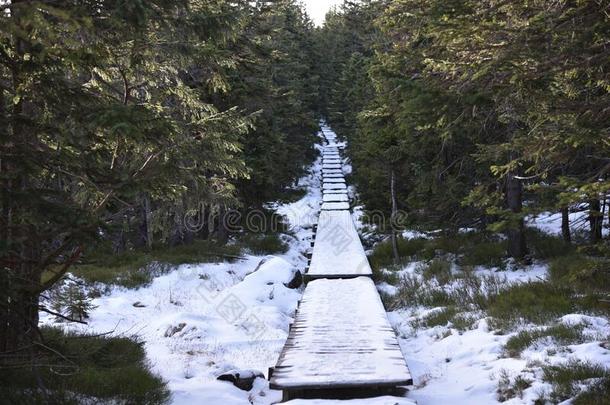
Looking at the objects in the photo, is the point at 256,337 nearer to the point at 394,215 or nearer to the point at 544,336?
the point at 544,336

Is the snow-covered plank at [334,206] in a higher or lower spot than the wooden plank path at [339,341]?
higher

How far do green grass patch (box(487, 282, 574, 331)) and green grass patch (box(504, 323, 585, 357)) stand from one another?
613 mm

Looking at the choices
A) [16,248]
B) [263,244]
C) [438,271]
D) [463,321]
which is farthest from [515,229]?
[16,248]

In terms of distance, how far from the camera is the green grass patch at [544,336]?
23.1ft

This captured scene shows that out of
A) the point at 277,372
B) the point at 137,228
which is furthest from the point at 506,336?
the point at 137,228

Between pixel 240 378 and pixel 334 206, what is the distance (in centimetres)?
1690

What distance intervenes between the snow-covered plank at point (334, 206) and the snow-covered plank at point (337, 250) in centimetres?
115

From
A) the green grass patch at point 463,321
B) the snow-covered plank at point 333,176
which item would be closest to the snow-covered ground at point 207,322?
the green grass patch at point 463,321

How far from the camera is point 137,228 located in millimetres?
18562

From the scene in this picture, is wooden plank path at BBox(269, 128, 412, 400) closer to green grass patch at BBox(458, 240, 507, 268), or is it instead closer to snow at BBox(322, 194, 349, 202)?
green grass patch at BBox(458, 240, 507, 268)

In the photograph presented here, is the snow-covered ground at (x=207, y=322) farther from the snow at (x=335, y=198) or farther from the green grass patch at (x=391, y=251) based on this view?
the snow at (x=335, y=198)

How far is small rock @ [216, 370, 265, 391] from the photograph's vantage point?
7.14 m

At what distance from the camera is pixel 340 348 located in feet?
25.1

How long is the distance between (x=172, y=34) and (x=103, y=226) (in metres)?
2.63
